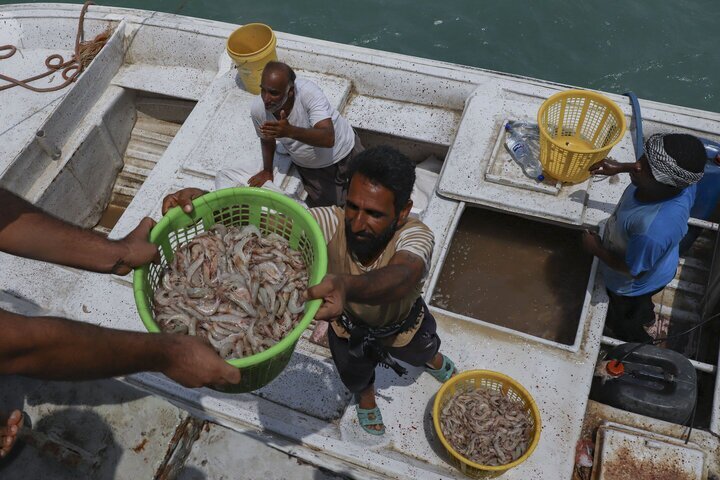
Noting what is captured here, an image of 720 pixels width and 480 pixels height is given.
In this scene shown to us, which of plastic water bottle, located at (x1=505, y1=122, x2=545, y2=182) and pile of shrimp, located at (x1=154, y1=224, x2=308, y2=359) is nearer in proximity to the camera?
pile of shrimp, located at (x1=154, y1=224, x2=308, y2=359)

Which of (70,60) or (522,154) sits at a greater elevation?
(522,154)

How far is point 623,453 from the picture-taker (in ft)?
13.1

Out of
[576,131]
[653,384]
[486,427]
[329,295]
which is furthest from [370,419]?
[576,131]

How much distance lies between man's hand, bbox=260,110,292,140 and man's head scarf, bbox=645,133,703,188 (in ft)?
8.67

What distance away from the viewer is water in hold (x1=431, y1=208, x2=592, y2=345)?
498 centimetres

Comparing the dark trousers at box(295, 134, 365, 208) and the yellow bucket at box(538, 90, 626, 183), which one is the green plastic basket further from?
the yellow bucket at box(538, 90, 626, 183)

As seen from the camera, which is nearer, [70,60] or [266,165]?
[266,165]

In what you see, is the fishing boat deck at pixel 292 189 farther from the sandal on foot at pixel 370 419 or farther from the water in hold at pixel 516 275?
the water in hold at pixel 516 275

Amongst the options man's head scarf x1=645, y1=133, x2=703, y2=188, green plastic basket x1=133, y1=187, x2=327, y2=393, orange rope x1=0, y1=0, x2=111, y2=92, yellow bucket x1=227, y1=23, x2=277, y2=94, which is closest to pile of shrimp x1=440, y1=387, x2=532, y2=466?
green plastic basket x1=133, y1=187, x2=327, y2=393

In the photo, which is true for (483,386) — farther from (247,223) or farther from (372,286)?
(247,223)

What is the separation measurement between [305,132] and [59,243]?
2.27m

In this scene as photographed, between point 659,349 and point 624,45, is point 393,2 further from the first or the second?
point 659,349

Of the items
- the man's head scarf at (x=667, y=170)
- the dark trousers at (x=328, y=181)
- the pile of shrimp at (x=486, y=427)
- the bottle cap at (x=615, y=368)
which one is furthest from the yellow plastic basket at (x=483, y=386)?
the dark trousers at (x=328, y=181)

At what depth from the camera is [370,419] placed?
403 cm
